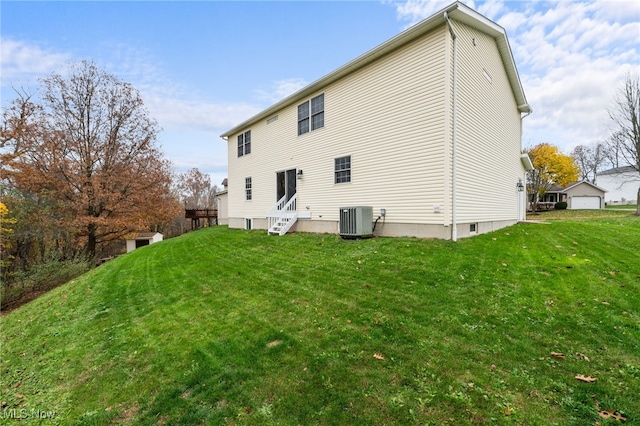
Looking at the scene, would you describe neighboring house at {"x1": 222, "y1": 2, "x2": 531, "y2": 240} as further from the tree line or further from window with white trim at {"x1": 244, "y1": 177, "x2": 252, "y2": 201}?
the tree line

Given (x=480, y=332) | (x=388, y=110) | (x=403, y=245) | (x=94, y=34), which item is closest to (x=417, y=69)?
(x=388, y=110)

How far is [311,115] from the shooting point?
38.0 ft

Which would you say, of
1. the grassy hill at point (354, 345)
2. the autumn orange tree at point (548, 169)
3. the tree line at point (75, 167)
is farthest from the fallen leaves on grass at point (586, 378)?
the autumn orange tree at point (548, 169)

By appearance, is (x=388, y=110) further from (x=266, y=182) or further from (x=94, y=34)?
(x=94, y=34)

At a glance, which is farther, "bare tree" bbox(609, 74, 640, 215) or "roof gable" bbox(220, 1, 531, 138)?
"bare tree" bbox(609, 74, 640, 215)

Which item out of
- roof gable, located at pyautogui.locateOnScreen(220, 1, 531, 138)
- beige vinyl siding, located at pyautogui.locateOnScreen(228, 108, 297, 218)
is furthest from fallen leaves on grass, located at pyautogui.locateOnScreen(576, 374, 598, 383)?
beige vinyl siding, located at pyautogui.locateOnScreen(228, 108, 297, 218)

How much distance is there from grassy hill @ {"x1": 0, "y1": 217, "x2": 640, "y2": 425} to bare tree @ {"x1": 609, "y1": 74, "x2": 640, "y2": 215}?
18.8 metres

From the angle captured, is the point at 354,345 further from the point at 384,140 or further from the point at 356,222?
the point at 384,140

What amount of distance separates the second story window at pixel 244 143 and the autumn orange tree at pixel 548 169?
27710mm

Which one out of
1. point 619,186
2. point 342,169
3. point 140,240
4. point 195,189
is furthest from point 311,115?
point 619,186

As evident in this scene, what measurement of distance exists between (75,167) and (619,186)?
58386 millimetres

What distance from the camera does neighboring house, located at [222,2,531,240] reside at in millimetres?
7566

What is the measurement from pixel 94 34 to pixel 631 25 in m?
21.4

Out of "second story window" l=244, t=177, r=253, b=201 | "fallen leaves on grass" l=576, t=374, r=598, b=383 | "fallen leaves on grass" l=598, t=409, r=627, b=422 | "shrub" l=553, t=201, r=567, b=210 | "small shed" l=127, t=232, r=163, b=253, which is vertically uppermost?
"second story window" l=244, t=177, r=253, b=201
